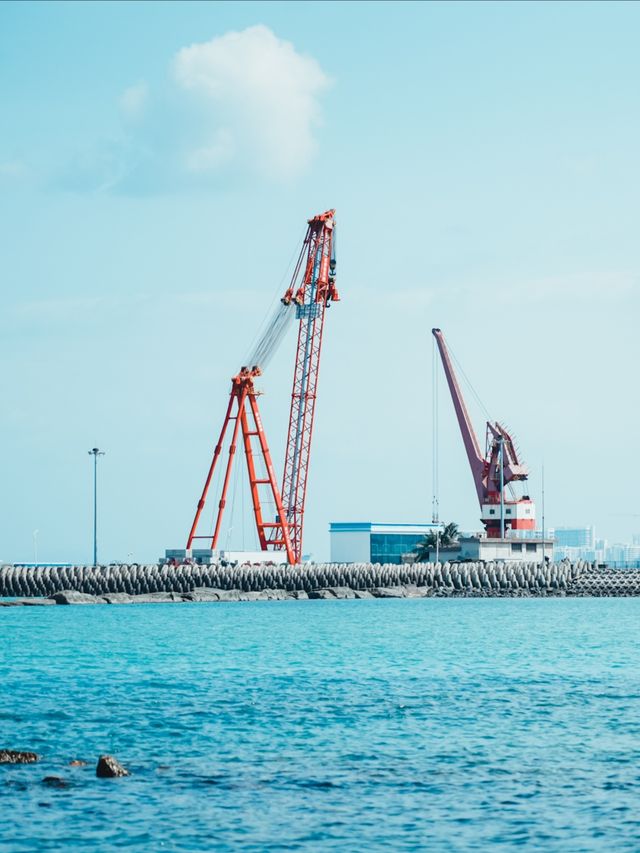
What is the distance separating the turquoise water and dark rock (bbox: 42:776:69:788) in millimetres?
330

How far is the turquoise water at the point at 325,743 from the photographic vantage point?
1975 centimetres

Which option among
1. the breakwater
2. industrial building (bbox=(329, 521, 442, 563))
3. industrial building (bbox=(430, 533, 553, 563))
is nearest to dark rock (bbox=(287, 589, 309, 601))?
the breakwater

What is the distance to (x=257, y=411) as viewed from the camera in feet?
366

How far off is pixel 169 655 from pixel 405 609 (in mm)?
38960

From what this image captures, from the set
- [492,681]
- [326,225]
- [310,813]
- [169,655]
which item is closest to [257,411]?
[326,225]

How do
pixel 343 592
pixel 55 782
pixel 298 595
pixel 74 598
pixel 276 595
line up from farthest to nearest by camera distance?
1. pixel 343 592
2. pixel 298 595
3. pixel 276 595
4. pixel 74 598
5. pixel 55 782

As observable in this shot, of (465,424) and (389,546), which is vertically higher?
(465,424)

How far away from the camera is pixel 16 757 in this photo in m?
25.2

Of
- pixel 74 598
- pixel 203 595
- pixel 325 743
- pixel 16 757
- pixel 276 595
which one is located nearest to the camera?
pixel 16 757

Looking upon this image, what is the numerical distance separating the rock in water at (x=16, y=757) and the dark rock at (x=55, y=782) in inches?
79.7

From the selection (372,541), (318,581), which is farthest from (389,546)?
(318,581)

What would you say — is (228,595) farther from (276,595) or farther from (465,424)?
(465,424)

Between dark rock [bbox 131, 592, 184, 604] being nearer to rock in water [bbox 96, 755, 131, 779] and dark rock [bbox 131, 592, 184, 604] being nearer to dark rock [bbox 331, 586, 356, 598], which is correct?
dark rock [bbox 331, 586, 356, 598]

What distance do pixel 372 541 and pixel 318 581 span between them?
3841cm
